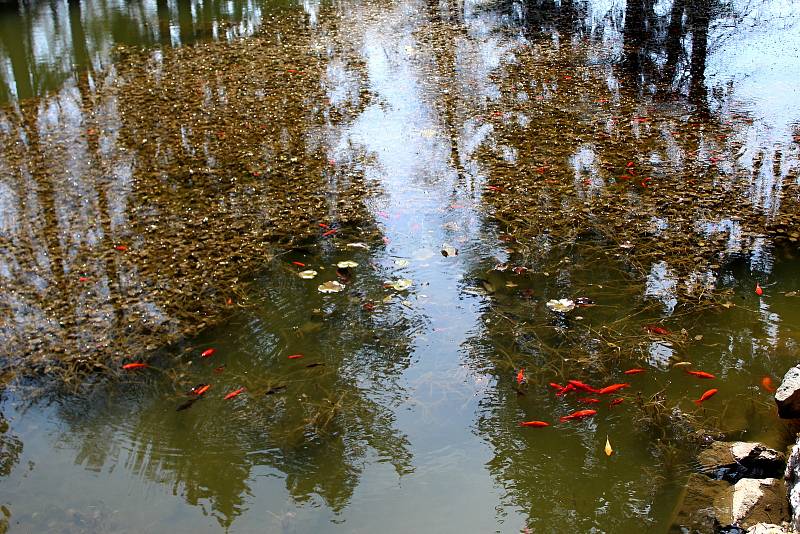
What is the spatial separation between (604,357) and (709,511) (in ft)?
3.24

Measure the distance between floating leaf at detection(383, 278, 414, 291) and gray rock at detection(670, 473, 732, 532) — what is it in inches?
72.1

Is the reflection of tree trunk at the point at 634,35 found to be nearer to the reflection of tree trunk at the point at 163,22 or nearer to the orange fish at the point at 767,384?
the orange fish at the point at 767,384

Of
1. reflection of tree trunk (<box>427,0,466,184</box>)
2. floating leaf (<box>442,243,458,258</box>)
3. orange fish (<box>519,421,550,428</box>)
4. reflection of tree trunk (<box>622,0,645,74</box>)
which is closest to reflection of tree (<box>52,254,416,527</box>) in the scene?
orange fish (<box>519,421,550,428</box>)

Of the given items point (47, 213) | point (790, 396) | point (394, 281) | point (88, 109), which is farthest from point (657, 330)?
point (88, 109)

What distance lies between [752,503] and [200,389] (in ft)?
7.79

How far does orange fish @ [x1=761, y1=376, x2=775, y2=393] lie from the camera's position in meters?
3.26

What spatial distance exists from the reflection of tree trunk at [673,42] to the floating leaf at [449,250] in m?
3.50

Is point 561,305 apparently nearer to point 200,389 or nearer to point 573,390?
point 573,390

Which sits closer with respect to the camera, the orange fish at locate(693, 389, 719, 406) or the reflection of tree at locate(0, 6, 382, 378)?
the orange fish at locate(693, 389, 719, 406)

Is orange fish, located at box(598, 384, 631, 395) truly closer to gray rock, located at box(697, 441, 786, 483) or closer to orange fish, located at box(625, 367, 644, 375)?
orange fish, located at box(625, 367, 644, 375)

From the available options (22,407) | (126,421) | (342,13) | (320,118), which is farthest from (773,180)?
(342,13)

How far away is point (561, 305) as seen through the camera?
381 centimetres

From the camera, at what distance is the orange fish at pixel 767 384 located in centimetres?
326

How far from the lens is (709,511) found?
8.53ft
